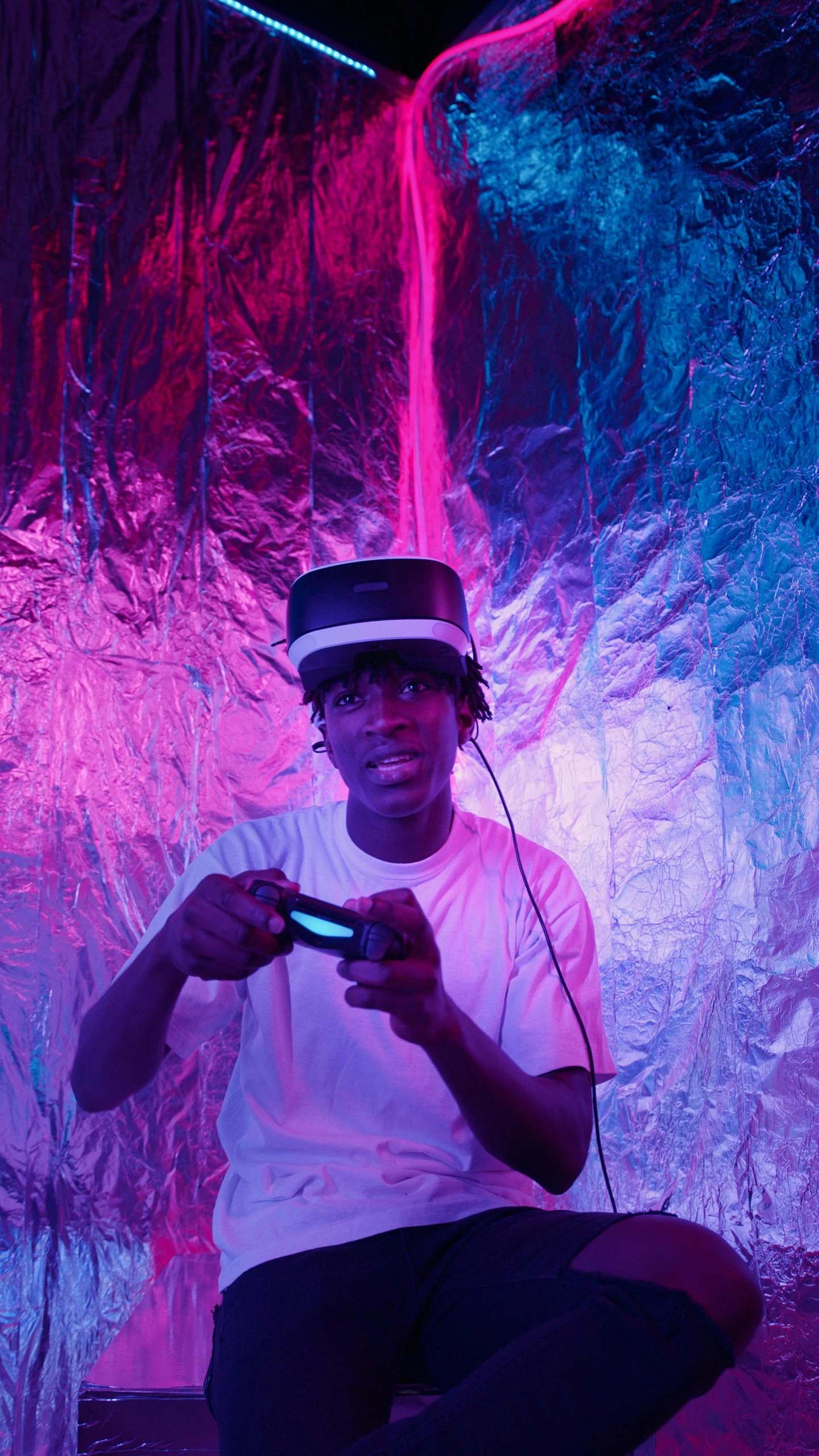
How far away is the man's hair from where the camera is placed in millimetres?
1592

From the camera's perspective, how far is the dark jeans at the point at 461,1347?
0.91m

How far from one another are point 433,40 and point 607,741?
1.91 meters

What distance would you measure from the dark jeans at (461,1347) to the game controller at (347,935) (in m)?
0.38

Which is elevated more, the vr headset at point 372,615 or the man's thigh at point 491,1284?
the vr headset at point 372,615

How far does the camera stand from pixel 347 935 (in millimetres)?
1072

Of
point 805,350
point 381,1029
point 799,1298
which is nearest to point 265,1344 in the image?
point 381,1029

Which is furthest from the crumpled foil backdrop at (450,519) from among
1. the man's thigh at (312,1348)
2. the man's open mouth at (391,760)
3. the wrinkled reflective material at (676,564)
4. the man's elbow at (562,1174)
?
the man's thigh at (312,1348)

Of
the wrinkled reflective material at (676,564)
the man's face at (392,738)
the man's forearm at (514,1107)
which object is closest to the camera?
the man's forearm at (514,1107)

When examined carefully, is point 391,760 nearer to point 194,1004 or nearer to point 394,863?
point 394,863

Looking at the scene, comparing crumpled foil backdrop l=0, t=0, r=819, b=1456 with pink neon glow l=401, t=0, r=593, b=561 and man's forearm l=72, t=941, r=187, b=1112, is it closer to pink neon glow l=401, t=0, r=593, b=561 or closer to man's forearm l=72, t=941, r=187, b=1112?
pink neon glow l=401, t=0, r=593, b=561

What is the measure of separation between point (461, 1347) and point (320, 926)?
52cm

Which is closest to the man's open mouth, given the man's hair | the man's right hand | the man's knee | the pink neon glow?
the man's hair

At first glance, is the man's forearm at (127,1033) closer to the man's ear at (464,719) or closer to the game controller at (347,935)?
the game controller at (347,935)

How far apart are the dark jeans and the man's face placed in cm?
59
